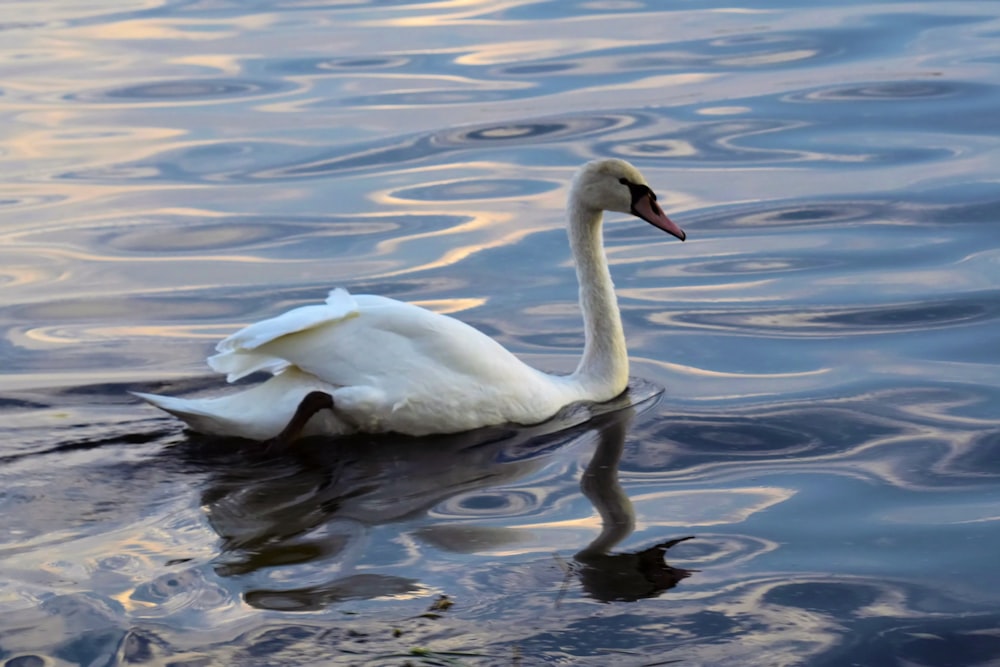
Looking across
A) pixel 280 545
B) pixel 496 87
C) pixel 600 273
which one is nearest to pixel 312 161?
pixel 496 87

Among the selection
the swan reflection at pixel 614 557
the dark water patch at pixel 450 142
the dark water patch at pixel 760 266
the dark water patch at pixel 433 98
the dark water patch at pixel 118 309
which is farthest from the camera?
the dark water patch at pixel 433 98

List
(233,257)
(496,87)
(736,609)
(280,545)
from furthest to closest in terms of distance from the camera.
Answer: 1. (496,87)
2. (233,257)
3. (280,545)
4. (736,609)

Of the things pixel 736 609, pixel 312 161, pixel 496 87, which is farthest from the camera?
pixel 496 87

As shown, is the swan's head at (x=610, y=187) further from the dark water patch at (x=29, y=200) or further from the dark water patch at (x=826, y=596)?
the dark water patch at (x=29, y=200)

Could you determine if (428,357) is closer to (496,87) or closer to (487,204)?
(487,204)

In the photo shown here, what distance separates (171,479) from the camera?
687cm

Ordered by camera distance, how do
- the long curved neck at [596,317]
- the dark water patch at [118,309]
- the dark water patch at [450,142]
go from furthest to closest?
1. the dark water patch at [450,142]
2. the dark water patch at [118,309]
3. the long curved neck at [596,317]

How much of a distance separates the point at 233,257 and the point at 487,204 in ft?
6.54

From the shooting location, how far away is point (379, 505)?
6.54 m

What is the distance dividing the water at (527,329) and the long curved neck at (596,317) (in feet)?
0.72

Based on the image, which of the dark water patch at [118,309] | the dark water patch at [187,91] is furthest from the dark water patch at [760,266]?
the dark water patch at [187,91]

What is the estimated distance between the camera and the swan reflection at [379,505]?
570 cm

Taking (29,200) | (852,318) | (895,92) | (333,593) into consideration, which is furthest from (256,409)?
(895,92)

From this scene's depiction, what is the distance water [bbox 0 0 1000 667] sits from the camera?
17.9 ft
